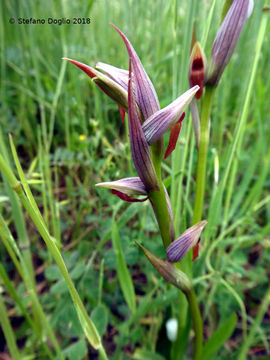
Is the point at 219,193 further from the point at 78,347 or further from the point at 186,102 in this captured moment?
the point at 78,347

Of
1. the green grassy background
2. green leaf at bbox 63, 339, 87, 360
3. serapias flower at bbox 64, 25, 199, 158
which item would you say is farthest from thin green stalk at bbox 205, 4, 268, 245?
green leaf at bbox 63, 339, 87, 360

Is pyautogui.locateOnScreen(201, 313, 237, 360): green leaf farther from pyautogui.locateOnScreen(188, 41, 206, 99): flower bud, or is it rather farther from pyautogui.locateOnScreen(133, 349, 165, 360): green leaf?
pyautogui.locateOnScreen(188, 41, 206, 99): flower bud

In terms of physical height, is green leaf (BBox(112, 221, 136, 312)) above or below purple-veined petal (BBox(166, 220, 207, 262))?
below

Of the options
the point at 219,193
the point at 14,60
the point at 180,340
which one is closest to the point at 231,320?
the point at 180,340

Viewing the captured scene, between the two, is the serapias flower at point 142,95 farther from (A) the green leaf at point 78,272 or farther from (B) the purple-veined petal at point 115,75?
(A) the green leaf at point 78,272

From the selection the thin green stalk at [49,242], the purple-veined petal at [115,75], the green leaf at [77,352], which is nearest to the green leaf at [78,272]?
the green leaf at [77,352]

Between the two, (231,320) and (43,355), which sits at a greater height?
(231,320)
